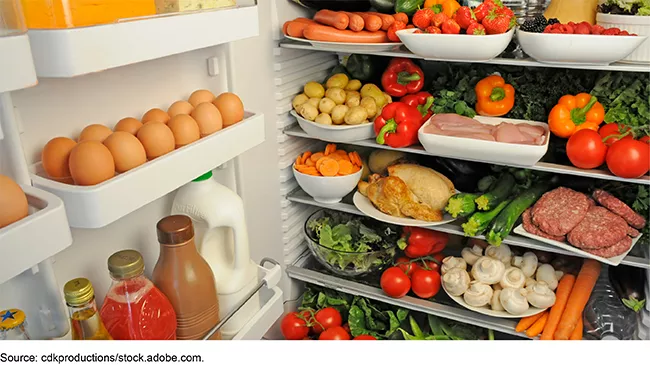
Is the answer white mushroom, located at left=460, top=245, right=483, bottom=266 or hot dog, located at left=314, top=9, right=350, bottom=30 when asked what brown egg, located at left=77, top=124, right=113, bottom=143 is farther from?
white mushroom, located at left=460, top=245, right=483, bottom=266

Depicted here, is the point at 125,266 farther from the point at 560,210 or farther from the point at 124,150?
the point at 560,210

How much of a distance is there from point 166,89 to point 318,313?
102 cm

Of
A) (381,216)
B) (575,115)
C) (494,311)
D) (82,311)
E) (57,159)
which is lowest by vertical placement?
(494,311)

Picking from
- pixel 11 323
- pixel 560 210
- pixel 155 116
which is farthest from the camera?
pixel 560 210

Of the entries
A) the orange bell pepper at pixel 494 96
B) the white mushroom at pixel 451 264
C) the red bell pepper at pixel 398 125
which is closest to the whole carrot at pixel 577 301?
the white mushroom at pixel 451 264

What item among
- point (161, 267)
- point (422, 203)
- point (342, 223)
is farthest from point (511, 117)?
point (161, 267)

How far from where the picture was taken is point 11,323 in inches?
31.1

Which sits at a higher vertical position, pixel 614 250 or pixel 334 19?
pixel 334 19

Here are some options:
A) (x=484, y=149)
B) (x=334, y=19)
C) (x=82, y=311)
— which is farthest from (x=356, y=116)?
(x=82, y=311)

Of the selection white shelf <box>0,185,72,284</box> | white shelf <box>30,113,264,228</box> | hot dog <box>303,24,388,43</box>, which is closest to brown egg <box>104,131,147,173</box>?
white shelf <box>30,113,264,228</box>

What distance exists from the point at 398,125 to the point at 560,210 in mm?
539

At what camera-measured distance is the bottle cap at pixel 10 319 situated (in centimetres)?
79

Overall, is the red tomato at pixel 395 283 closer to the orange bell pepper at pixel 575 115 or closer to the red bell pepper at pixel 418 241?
the red bell pepper at pixel 418 241

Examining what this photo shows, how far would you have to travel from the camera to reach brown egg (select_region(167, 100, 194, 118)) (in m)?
1.10
